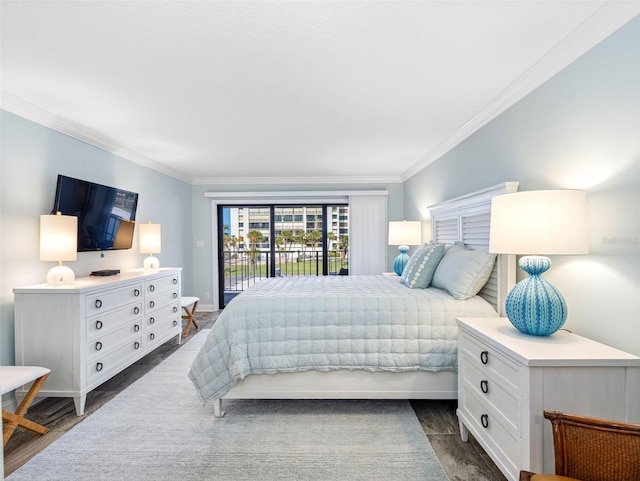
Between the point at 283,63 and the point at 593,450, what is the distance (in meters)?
2.32

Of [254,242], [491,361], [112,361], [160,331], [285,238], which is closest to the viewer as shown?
[491,361]

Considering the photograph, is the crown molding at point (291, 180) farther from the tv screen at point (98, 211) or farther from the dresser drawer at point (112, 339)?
the dresser drawer at point (112, 339)

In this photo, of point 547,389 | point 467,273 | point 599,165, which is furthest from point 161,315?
point 599,165

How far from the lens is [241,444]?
2025 millimetres

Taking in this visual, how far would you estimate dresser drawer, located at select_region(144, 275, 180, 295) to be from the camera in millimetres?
3238

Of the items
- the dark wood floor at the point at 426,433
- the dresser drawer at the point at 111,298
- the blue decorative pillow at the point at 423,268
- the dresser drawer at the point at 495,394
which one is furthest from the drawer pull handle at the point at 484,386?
the dresser drawer at the point at 111,298

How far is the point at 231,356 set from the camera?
229 centimetres

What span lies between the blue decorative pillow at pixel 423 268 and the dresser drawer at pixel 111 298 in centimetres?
248

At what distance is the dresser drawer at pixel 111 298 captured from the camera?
8.04ft

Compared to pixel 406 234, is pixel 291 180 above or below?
above

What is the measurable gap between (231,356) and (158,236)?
2274 millimetres

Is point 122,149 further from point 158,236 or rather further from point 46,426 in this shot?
point 46,426

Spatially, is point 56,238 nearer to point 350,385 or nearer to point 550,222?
point 350,385

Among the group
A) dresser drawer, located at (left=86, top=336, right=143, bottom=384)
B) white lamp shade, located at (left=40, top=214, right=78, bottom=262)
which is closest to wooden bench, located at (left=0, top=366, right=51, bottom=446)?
dresser drawer, located at (left=86, top=336, right=143, bottom=384)
